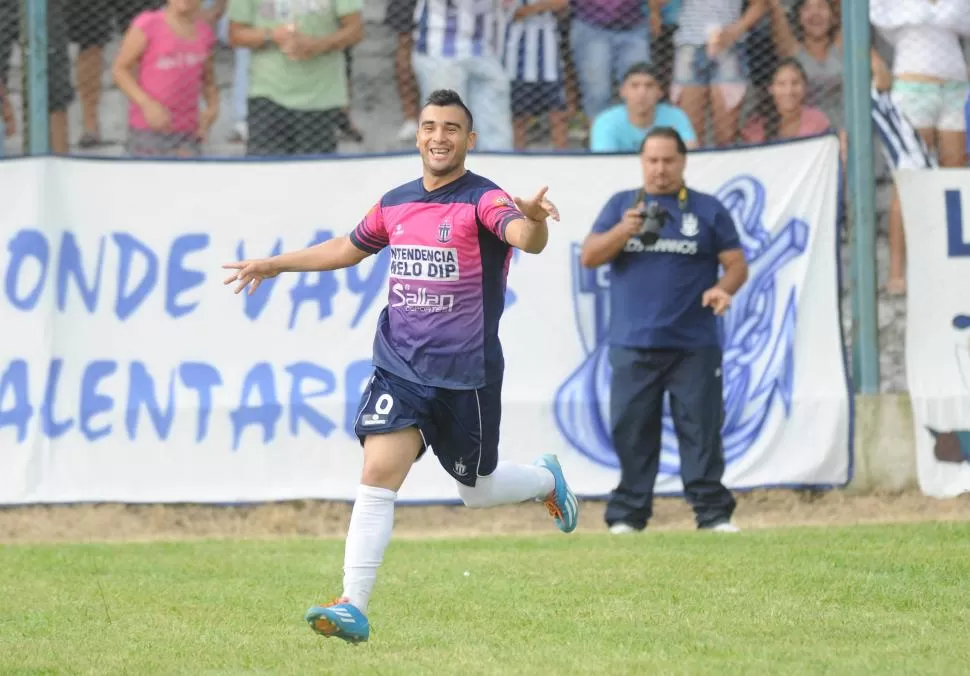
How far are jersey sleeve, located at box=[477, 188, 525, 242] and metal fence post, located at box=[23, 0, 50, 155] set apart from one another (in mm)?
5106

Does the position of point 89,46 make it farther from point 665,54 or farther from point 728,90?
point 728,90

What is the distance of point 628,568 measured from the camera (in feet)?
25.2

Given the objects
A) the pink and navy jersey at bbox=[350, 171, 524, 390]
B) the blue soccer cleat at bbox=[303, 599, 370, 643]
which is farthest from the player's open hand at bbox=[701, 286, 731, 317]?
the blue soccer cleat at bbox=[303, 599, 370, 643]

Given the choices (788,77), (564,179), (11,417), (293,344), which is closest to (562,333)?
(564,179)

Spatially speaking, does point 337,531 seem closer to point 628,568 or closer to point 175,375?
point 175,375

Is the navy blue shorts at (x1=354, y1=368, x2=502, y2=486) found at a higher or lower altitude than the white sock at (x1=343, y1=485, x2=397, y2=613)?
higher

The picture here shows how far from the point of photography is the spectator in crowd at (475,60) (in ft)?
36.2

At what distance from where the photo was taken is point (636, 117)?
35.6 ft

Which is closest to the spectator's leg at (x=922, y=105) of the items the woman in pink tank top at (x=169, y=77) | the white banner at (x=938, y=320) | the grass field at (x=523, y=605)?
the white banner at (x=938, y=320)

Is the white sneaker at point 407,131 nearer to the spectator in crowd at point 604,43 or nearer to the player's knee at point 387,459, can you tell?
the spectator in crowd at point 604,43

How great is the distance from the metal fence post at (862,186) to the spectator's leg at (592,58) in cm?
160

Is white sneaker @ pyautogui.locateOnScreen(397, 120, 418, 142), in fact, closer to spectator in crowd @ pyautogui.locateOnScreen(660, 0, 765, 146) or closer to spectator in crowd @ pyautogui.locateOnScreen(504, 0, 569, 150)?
spectator in crowd @ pyautogui.locateOnScreen(504, 0, 569, 150)

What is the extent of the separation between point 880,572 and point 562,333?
3.44m

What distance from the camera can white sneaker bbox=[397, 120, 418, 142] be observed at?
11695 mm
